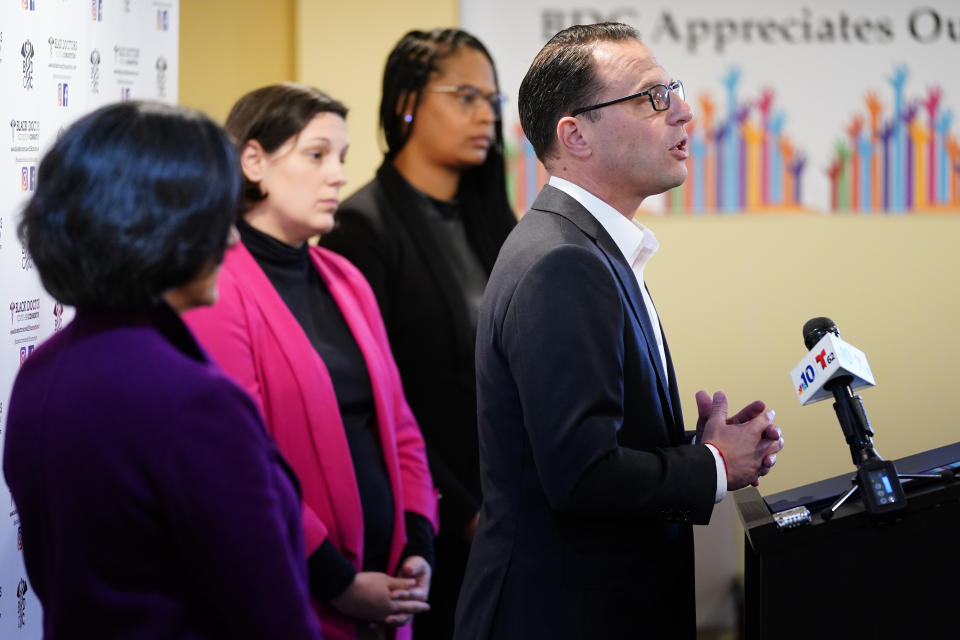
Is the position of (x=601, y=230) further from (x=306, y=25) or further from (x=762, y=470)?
(x=306, y=25)

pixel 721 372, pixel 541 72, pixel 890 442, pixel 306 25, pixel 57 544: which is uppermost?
pixel 306 25

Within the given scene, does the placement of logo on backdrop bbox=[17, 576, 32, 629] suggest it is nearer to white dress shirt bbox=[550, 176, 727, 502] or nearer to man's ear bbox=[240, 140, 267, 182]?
man's ear bbox=[240, 140, 267, 182]

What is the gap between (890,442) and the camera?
4.00 m

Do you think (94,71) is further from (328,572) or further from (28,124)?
(328,572)

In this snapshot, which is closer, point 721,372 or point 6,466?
point 6,466

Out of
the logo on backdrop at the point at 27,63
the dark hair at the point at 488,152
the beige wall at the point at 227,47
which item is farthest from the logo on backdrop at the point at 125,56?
the beige wall at the point at 227,47

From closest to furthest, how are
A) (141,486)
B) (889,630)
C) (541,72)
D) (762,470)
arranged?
(141,486) < (889,630) < (762,470) < (541,72)

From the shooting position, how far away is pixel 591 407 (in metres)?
1.45

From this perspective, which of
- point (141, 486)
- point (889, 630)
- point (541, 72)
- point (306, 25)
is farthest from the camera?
point (306, 25)

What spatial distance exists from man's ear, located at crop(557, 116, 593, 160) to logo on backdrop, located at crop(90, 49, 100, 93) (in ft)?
4.28

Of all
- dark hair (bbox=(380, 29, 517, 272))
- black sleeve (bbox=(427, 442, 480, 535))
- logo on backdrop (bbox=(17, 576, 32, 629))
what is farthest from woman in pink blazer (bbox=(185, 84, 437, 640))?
logo on backdrop (bbox=(17, 576, 32, 629))

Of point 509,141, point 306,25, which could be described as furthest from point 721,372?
point 306,25

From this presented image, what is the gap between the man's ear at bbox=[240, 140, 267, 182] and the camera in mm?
2176

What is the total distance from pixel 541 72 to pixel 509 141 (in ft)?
7.11
